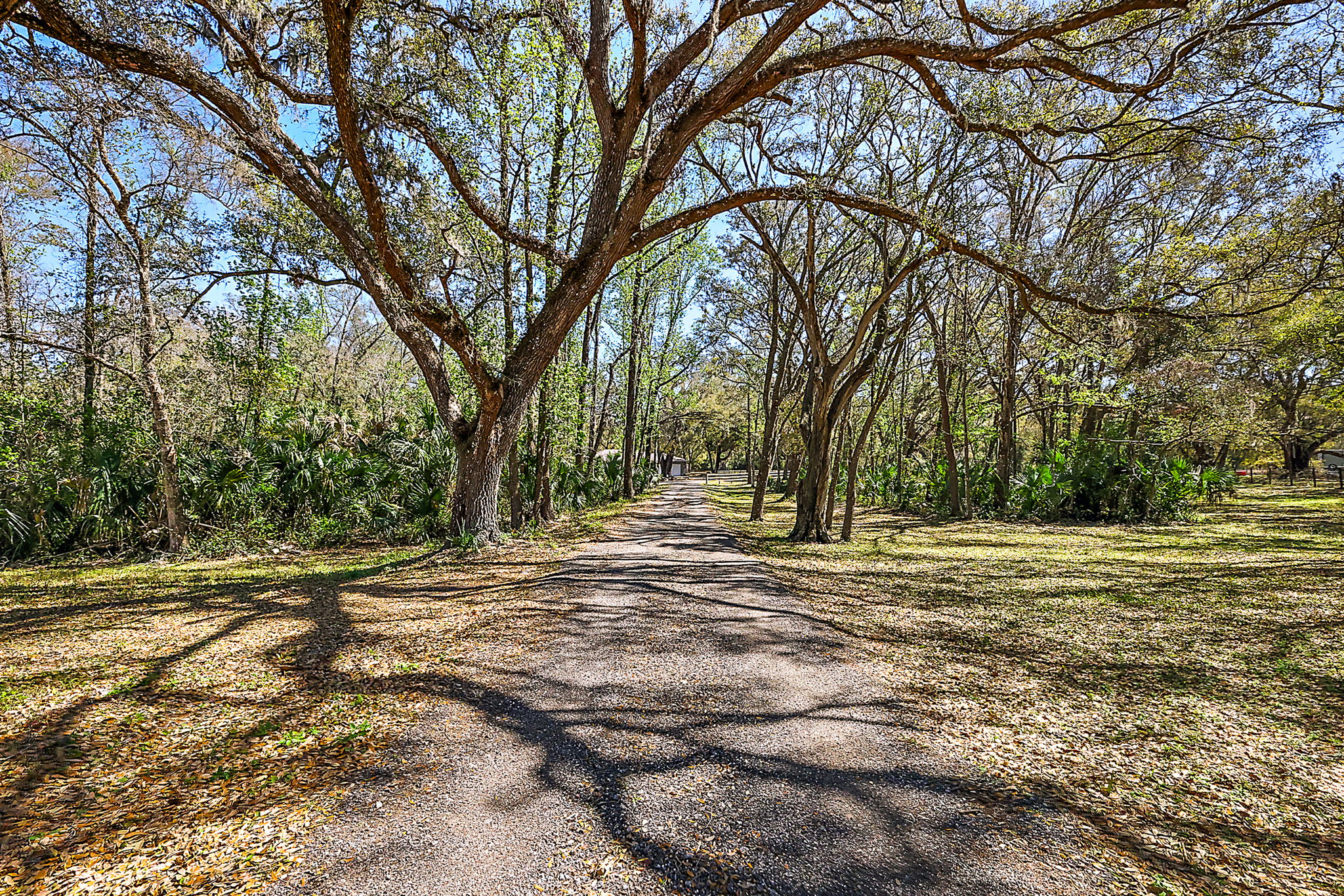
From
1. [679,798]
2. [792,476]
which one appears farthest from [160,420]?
[792,476]

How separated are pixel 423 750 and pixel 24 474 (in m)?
10.6

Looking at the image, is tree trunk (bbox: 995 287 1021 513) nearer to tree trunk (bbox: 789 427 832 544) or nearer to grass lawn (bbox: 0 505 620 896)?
tree trunk (bbox: 789 427 832 544)

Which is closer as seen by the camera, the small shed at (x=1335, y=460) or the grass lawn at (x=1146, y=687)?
the grass lawn at (x=1146, y=687)

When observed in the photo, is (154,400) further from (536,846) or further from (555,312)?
(536,846)

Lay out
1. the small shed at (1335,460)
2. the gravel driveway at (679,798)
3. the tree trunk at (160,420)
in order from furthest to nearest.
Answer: the small shed at (1335,460)
the tree trunk at (160,420)
the gravel driveway at (679,798)

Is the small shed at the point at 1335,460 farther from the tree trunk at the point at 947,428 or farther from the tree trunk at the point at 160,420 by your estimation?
the tree trunk at the point at 160,420

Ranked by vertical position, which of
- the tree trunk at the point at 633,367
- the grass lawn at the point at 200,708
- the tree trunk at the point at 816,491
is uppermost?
the tree trunk at the point at 633,367

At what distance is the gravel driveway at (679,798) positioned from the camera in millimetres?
2117

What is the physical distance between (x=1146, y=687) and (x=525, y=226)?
1219cm

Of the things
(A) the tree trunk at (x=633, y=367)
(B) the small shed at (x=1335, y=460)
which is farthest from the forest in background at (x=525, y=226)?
(B) the small shed at (x=1335, y=460)

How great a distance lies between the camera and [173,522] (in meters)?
9.17

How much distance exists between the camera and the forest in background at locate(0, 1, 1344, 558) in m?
6.42

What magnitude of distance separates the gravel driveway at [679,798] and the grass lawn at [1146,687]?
0.41 meters

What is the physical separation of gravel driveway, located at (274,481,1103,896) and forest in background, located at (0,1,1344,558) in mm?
5645
